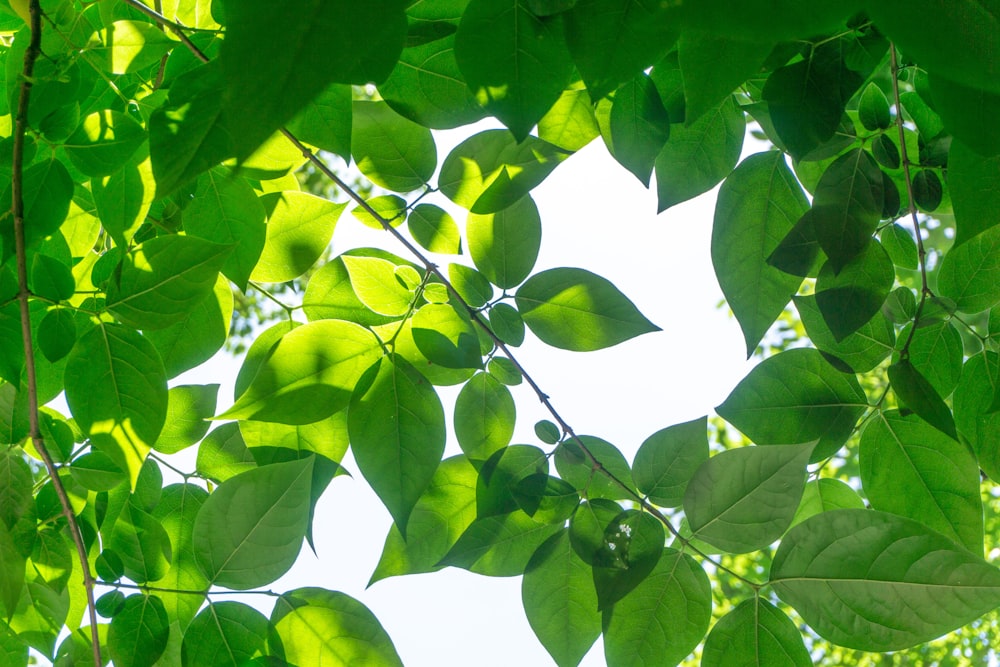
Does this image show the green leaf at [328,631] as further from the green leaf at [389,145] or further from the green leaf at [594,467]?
the green leaf at [389,145]

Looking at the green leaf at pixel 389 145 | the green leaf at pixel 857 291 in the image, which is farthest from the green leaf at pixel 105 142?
the green leaf at pixel 857 291

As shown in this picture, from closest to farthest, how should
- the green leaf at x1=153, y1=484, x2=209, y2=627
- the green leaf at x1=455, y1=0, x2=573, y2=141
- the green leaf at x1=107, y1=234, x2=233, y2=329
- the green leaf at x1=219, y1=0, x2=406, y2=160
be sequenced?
the green leaf at x1=219, y1=0, x2=406, y2=160 < the green leaf at x1=455, y1=0, x2=573, y2=141 < the green leaf at x1=107, y1=234, x2=233, y2=329 < the green leaf at x1=153, y1=484, x2=209, y2=627

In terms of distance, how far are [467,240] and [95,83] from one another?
21 centimetres

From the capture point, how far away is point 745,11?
18 centimetres

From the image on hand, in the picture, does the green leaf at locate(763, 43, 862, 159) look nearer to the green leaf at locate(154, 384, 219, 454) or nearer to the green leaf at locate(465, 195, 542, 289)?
the green leaf at locate(465, 195, 542, 289)

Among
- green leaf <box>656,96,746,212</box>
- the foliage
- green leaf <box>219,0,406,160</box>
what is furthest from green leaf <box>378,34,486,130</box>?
green leaf <box>219,0,406,160</box>

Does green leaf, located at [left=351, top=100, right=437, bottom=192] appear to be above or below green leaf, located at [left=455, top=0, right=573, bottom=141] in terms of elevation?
above

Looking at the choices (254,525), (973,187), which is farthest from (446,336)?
(973,187)

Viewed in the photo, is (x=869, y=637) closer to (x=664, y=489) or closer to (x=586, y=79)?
(x=664, y=489)

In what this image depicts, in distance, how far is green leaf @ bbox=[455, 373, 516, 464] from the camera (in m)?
0.44

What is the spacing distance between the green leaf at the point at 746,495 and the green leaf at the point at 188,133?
26 centimetres

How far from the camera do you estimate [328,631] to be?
412 mm

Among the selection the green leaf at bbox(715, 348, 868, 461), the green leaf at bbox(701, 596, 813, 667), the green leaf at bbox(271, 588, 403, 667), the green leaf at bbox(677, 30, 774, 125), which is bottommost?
the green leaf at bbox(271, 588, 403, 667)

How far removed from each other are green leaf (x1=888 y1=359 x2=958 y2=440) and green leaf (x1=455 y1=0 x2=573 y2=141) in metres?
0.22
